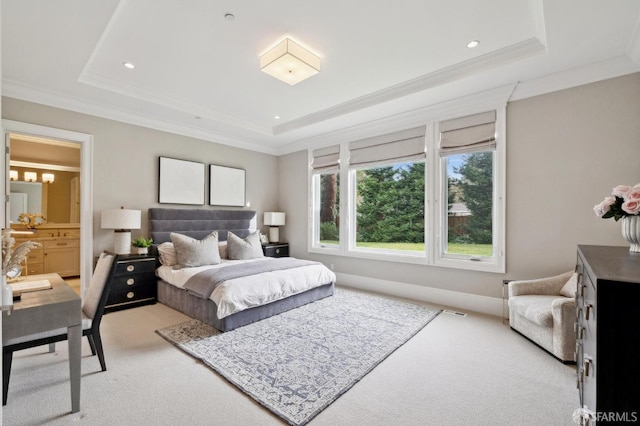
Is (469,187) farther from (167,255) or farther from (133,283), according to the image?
(133,283)

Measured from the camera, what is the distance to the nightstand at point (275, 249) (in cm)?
566

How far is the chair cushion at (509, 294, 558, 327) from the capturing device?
2656mm

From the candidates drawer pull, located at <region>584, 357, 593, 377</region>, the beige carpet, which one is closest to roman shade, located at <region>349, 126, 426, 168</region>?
the beige carpet

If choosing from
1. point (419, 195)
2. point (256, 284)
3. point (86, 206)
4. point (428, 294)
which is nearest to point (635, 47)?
point (419, 195)

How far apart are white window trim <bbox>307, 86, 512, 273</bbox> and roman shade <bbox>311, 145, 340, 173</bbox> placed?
129 mm

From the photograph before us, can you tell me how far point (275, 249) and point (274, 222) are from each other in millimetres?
545

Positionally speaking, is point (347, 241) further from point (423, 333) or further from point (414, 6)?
point (414, 6)

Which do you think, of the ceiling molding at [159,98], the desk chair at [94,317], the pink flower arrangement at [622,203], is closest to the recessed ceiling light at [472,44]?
the pink flower arrangement at [622,203]

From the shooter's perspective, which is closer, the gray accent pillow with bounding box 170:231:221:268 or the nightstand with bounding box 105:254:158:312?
the nightstand with bounding box 105:254:158:312

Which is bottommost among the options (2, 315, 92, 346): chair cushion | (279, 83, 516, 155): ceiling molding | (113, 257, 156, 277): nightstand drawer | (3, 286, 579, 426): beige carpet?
(3, 286, 579, 426): beige carpet

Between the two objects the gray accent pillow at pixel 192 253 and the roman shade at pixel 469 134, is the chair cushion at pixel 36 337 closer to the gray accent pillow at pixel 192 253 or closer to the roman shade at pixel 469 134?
the gray accent pillow at pixel 192 253

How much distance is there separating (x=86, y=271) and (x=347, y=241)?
12.5 feet

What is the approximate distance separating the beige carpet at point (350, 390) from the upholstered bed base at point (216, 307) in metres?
0.52

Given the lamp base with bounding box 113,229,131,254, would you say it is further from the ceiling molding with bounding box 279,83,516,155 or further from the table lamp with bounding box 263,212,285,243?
the ceiling molding with bounding box 279,83,516,155
